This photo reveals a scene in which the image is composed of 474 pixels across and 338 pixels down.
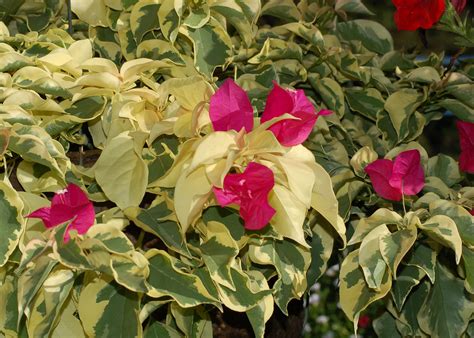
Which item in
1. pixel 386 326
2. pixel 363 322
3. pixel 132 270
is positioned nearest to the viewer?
pixel 132 270

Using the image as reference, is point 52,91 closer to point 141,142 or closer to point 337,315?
point 141,142

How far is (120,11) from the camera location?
1223 millimetres

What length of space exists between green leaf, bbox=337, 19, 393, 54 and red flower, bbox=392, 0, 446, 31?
0.13 meters

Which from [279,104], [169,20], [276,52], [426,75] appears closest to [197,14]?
[169,20]

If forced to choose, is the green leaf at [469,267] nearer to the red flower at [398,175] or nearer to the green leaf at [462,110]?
the red flower at [398,175]

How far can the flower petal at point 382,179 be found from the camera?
1096 millimetres

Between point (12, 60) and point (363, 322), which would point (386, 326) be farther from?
point (363, 322)

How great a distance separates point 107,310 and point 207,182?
0.17m

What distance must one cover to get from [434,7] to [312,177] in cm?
52

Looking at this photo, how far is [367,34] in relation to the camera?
1491 mm

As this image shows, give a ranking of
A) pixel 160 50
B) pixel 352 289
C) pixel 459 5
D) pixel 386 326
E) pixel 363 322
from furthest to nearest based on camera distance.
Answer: pixel 363 322, pixel 459 5, pixel 386 326, pixel 160 50, pixel 352 289

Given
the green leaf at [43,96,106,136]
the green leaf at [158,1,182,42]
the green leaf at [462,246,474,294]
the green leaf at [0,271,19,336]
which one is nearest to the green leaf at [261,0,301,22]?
the green leaf at [158,1,182,42]

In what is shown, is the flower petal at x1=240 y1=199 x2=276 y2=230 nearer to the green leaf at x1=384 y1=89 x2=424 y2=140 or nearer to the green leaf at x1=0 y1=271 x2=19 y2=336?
the green leaf at x1=0 y1=271 x2=19 y2=336

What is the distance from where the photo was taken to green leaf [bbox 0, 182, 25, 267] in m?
0.89
